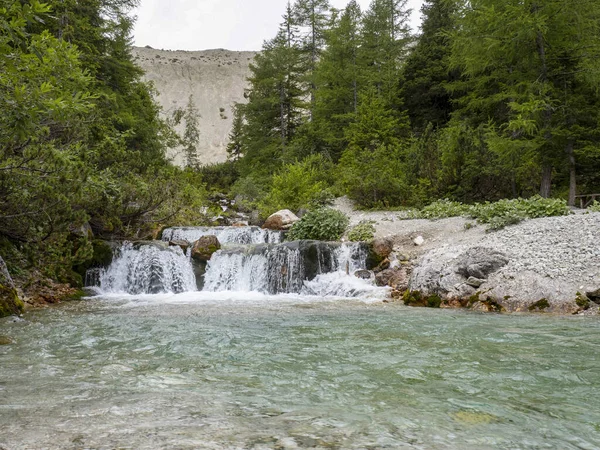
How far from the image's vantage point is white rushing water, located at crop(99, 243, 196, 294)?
493 inches

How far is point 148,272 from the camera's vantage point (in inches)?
500

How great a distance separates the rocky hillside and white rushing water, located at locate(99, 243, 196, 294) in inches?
2001

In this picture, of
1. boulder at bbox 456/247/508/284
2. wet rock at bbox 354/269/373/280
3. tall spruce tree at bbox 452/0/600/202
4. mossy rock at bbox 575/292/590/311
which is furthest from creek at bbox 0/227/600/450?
tall spruce tree at bbox 452/0/600/202

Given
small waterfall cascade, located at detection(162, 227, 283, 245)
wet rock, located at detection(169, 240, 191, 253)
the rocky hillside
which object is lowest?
wet rock, located at detection(169, 240, 191, 253)

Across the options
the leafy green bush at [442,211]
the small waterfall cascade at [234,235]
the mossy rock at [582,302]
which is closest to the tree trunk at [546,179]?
the leafy green bush at [442,211]

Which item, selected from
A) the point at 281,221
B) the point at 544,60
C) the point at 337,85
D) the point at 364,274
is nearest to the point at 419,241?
the point at 364,274

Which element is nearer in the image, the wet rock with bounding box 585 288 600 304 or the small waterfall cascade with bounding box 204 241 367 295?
the wet rock with bounding box 585 288 600 304

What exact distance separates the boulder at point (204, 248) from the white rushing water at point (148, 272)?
1.11 ft

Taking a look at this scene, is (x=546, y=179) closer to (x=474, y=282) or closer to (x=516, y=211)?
(x=516, y=211)

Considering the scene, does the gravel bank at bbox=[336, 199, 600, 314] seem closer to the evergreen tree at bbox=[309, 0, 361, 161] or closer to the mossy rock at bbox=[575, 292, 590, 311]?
the mossy rock at bbox=[575, 292, 590, 311]

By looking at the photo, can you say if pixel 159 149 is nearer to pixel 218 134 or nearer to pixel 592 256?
pixel 592 256

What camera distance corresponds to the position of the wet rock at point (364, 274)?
40.4 ft

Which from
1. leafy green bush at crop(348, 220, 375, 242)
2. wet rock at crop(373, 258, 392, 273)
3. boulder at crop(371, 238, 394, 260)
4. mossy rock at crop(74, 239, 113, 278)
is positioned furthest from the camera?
leafy green bush at crop(348, 220, 375, 242)

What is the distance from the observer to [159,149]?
2103 centimetres
